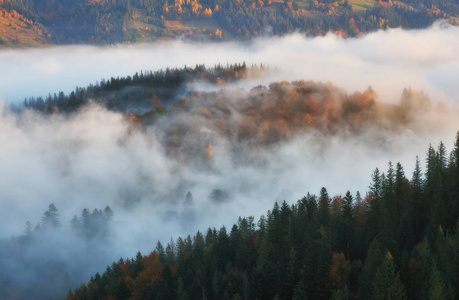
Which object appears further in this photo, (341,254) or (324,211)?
(324,211)

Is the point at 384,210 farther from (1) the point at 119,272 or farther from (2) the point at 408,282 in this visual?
(1) the point at 119,272

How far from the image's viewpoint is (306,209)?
122 meters

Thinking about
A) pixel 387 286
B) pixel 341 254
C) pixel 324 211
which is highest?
pixel 387 286

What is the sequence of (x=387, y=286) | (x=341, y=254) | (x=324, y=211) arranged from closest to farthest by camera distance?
(x=387, y=286)
(x=341, y=254)
(x=324, y=211)

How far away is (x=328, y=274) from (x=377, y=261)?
28.5ft

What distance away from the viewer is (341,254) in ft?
313

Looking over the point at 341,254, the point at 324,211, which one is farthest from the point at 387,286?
the point at 324,211

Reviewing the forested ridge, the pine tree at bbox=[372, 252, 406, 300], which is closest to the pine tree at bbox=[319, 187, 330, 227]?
the forested ridge

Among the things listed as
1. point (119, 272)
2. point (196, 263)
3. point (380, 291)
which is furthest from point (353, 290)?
point (119, 272)

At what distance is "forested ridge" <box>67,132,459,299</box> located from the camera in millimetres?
80938

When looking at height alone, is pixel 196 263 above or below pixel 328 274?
below

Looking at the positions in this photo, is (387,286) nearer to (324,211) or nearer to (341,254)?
(341,254)

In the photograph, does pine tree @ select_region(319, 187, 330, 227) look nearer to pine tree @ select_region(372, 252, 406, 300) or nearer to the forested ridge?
the forested ridge

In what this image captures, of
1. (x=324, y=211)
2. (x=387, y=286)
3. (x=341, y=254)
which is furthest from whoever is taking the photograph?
(x=324, y=211)
